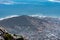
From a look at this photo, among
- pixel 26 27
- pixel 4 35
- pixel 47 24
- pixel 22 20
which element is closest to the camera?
pixel 4 35

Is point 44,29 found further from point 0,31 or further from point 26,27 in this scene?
point 0,31

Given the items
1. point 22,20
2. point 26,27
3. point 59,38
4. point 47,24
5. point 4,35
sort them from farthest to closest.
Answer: point 47,24 < point 22,20 < point 26,27 < point 59,38 < point 4,35

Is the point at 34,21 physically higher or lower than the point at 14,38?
lower

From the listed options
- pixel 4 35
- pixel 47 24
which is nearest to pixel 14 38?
pixel 4 35

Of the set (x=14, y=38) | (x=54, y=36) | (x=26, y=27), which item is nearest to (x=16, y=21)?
(x=26, y=27)

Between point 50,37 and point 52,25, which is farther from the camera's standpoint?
point 52,25

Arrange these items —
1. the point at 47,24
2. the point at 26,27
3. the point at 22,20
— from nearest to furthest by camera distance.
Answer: the point at 26,27
the point at 22,20
the point at 47,24

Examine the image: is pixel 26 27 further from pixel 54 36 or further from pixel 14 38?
pixel 14 38

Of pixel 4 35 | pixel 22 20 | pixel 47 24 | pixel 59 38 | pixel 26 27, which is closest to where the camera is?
pixel 4 35

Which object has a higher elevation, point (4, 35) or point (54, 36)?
point (4, 35)
